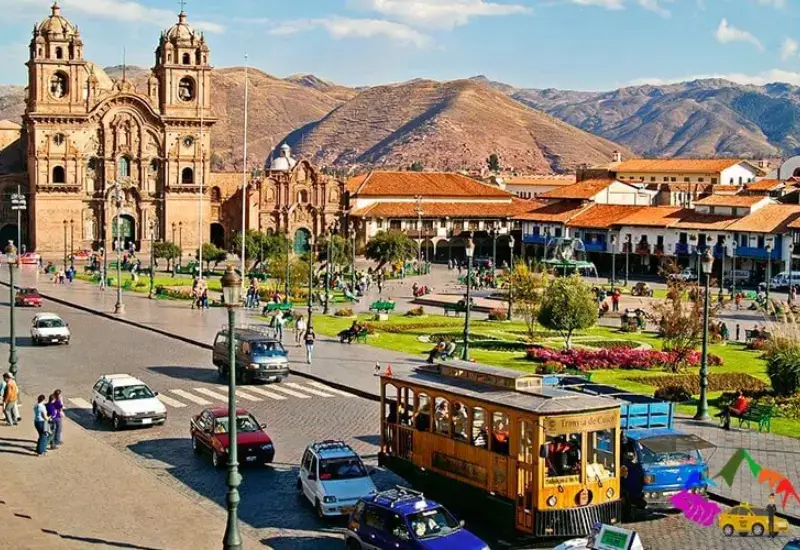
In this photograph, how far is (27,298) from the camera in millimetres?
56594

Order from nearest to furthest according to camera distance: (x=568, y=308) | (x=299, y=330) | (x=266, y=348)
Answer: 1. (x=266, y=348)
2. (x=568, y=308)
3. (x=299, y=330)

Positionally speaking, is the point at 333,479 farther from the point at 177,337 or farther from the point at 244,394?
the point at 177,337

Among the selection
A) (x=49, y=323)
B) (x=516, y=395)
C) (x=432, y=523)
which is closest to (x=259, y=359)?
(x=49, y=323)

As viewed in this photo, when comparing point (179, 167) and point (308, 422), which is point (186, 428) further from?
point (179, 167)

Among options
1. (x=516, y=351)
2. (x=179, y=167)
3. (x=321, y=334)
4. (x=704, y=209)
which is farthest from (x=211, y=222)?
(x=516, y=351)

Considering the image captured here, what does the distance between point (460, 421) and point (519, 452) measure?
195 cm

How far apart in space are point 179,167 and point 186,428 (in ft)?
247

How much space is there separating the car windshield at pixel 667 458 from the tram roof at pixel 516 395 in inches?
52.5

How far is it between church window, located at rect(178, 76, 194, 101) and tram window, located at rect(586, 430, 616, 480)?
284 feet

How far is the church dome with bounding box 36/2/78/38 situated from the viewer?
3829 inches

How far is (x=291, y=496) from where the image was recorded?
22219 millimetres

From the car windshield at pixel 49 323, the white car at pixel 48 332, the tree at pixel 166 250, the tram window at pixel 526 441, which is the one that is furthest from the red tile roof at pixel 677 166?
the tram window at pixel 526 441

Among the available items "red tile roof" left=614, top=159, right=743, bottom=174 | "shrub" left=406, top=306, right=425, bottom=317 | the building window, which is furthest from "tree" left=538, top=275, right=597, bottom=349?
"red tile roof" left=614, top=159, right=743, bottom=174

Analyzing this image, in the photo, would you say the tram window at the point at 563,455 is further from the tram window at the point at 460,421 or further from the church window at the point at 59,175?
the church window at the point at 59,175
